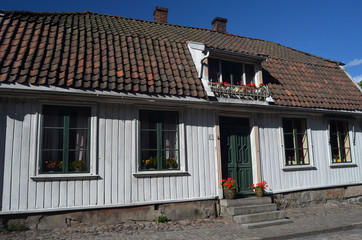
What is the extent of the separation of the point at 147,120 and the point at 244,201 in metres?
3.71

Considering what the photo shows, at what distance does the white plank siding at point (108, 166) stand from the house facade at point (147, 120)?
3 centimetres

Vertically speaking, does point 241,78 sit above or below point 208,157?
above

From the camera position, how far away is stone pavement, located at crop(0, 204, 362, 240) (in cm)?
643

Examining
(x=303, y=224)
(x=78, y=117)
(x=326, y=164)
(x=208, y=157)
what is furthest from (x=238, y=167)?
(x=78, y=117)

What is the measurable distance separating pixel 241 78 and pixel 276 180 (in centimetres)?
362

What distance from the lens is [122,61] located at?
27.0 feet

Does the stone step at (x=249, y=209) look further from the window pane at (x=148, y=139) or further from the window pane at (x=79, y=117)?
the window pane at (x=79, y=117)

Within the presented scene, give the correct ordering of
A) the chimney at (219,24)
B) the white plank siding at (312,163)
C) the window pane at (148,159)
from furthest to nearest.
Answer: the chimney at (219,24)
the white plank siding at (312,163)
the window pane at (148,159)

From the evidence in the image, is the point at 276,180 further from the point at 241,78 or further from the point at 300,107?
the point at 241,78

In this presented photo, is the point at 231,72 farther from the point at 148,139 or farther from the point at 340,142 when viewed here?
the point at 340,142

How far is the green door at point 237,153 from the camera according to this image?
29.5ft

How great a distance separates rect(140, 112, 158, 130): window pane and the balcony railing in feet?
6.39

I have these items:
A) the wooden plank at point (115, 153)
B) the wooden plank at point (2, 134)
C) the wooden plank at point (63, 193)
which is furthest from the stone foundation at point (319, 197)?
the wooden plank at point (2, 134)

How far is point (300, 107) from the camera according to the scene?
32.0 feet
